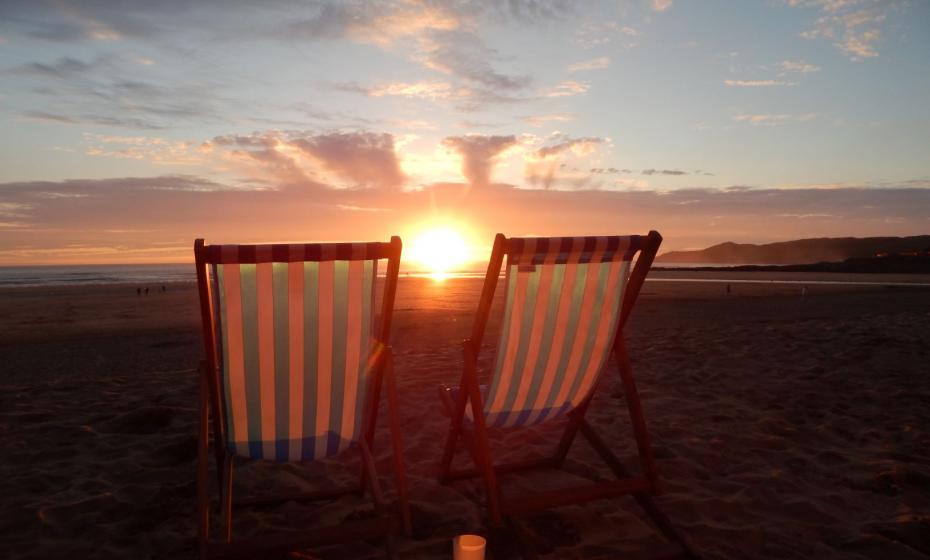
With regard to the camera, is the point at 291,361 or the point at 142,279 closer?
the point at 291,361

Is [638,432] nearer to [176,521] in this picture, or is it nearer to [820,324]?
[176,521]

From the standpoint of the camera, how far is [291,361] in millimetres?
2422

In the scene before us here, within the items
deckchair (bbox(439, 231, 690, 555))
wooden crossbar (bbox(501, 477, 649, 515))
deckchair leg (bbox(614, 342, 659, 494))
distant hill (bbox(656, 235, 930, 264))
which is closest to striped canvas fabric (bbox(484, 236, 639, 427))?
deckchair (bbox(439, 231, 690, 555))

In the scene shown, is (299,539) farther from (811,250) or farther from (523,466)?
(811,250)

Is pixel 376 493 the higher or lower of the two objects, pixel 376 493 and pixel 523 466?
the higher

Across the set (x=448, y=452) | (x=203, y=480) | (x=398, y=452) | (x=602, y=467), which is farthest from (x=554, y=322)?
(x=203, y=480)

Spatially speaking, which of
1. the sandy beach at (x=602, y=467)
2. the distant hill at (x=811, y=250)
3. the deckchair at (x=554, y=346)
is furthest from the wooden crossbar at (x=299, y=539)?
the distant hill at (x=811, y=250)

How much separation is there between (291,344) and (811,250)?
121521 mm

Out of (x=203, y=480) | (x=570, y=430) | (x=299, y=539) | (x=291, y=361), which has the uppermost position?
(x=291, y=361)

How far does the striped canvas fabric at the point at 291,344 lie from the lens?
2256 millimetres

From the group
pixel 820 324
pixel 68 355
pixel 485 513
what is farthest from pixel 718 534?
pixel 68 355

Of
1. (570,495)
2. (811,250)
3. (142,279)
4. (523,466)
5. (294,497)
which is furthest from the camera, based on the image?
(811,250)

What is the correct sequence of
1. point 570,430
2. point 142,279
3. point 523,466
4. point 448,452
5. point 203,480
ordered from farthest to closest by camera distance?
point 142,279 → point 523,466 → point 570,430 → point 448,452 → point 203,480

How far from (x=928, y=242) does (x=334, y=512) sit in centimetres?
11339
